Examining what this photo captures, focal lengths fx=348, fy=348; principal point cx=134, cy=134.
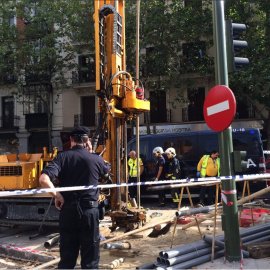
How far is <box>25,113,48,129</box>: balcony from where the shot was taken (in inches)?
1087

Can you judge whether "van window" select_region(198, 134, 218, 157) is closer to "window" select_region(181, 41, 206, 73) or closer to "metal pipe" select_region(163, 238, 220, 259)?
"metal pipe" select_region(163, 238, 220, 259)

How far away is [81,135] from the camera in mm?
4078

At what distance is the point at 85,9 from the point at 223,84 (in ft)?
62.1

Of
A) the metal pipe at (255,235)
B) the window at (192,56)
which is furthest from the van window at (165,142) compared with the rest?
the window at (192,56)

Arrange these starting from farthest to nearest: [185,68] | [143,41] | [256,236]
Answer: [185,68]
[143,41]
[256,236]

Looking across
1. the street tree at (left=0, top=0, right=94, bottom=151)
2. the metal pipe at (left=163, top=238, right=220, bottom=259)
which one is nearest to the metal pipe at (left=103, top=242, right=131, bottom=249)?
the metal pipe at (left=163, top=238, right=220, bottom=259)

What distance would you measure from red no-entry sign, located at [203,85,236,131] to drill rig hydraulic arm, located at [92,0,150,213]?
200cm

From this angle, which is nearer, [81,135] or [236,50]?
[81,135]

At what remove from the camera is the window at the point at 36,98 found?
26.5 m

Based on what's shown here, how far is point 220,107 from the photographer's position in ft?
15.3

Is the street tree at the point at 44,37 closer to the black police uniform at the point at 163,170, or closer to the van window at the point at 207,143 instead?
the van window at the point at 207,143

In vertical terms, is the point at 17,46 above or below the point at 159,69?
above

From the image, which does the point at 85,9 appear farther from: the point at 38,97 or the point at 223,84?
the point at 223,84

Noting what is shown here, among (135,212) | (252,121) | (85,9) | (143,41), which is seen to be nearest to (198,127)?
(252,121)
